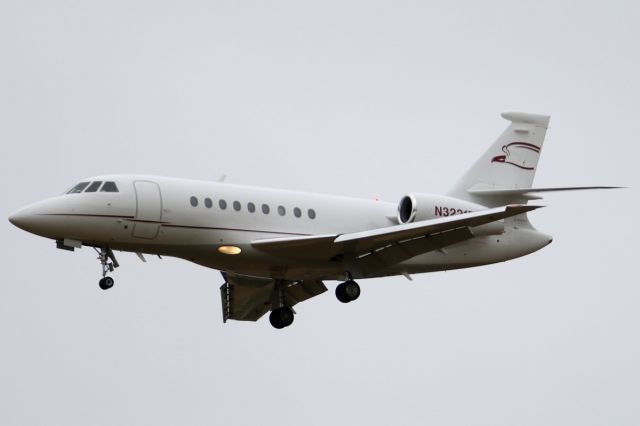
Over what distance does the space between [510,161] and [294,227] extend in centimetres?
650

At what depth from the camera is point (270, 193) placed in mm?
29328

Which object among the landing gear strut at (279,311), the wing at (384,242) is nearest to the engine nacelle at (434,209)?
the wing at (384,242)

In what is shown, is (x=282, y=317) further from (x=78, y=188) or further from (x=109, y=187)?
(x=78, y=188)

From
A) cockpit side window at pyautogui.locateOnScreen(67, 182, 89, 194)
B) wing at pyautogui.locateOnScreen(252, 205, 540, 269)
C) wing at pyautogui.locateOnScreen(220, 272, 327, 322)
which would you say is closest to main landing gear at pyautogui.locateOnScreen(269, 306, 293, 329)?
wing at pyautogui.locateOnScreen(220, 272, 327, 322)

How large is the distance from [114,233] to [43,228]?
4.85 ft

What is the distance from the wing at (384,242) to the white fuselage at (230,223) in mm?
383

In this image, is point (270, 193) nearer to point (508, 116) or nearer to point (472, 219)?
point (472, 219)

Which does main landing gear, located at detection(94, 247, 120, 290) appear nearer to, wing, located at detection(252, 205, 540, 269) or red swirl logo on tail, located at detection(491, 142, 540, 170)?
wing, located at detection(252, 205, 540, 269)

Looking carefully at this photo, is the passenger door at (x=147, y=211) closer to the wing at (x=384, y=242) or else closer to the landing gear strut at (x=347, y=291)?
the wing at (x=384, y=242)

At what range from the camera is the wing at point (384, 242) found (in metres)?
28.1

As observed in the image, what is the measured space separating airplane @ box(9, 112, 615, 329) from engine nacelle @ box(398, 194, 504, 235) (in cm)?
3

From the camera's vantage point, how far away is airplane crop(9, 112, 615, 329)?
2734 cm

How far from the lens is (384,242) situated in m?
29.0

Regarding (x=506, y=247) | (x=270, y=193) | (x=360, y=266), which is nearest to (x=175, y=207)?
(x=270, y=193)
